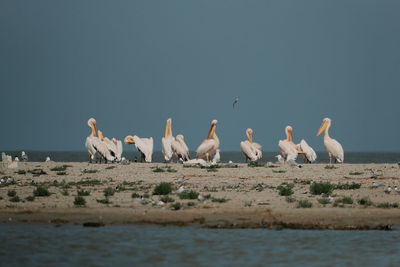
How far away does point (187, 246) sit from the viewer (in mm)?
13523

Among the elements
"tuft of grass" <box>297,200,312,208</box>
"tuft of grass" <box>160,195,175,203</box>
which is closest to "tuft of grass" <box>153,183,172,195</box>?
"tuft of grass" <box>160,195,175,203</box>

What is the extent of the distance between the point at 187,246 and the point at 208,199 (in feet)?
15.0

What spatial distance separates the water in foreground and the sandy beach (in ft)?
2.12

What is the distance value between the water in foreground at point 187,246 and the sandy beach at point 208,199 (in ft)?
2.12

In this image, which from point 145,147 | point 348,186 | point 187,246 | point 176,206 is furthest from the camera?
point 145,147

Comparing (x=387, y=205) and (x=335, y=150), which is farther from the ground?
(x=335, y=150)

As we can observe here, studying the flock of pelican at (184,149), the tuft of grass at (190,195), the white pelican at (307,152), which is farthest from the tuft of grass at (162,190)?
the white pelican at (307,152)

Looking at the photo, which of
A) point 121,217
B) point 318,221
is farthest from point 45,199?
point 318,221

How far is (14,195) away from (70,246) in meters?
5.56

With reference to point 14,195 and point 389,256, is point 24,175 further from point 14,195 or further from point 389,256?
point 389,256

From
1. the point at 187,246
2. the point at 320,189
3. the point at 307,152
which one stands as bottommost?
the point at 187,246

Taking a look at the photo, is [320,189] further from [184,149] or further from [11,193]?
[184,149]

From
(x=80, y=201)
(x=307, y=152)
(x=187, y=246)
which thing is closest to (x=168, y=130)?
(x=307, y=152)

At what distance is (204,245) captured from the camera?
13.6m
